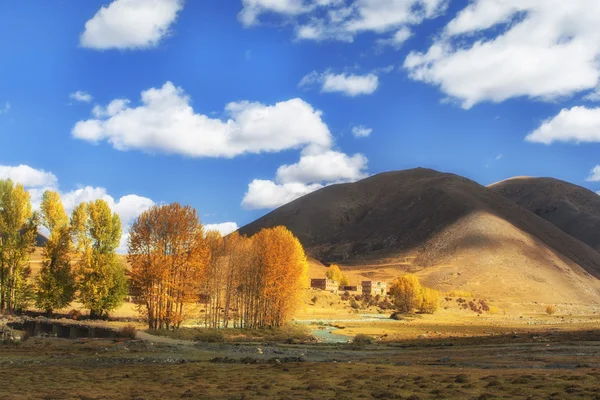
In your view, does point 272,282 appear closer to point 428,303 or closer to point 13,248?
point 13,248

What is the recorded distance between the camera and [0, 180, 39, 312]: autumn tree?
66688 millimetres

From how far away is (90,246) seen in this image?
218 ft

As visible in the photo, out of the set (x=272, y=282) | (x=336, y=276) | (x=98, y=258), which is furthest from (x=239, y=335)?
(x=336, y=276)

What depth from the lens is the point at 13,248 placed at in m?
67.1

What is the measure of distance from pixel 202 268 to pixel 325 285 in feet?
326

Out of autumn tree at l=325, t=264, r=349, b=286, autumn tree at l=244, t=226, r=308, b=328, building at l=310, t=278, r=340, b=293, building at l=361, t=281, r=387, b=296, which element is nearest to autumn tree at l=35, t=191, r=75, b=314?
autumn tree at l=244, t=226, r=308, b=328

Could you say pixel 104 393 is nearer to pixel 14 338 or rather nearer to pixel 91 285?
pixel 14 338

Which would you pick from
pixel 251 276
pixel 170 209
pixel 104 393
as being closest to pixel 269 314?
pixel 251 276

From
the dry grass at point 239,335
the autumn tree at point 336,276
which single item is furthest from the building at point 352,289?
the dry grass at point 239,335

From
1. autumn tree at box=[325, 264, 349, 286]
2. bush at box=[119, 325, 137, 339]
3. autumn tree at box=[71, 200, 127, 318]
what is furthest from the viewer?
autumn tree at box=[325, 264, 349, 286]

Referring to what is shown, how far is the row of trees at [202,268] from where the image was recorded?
52938mm

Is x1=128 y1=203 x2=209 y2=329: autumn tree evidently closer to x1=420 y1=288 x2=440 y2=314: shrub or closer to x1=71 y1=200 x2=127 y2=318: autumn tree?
x1=71 y1=200 x2=127 y2=318: autumn tree

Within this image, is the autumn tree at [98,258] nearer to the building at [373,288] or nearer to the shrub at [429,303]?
the shrub at [429,303]

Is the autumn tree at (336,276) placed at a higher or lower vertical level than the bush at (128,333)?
higher
